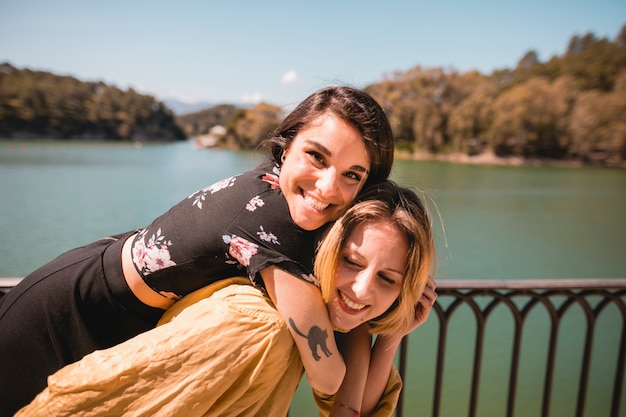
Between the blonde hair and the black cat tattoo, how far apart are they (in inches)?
4.6

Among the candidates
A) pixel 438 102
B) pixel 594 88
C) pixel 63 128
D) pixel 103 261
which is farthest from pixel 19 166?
Result: pixel 594 88

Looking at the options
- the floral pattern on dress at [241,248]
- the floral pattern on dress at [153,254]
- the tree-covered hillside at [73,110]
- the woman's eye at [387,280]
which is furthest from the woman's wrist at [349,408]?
the tree-covered hillside at [73,110]

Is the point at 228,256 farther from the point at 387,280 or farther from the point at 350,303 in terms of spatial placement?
the point at 387,280

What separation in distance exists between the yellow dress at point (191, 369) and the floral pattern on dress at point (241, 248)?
0.12 metres

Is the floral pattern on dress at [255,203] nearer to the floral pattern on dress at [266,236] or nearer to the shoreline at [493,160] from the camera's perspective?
the floral pattern on dress at [266,236]

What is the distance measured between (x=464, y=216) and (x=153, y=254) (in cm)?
2245

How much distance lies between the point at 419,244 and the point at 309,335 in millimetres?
474

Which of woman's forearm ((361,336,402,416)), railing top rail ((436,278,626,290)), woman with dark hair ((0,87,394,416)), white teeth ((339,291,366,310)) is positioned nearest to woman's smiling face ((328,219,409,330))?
white teeth ((339,291,366,310))

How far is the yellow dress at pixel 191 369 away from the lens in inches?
45.5

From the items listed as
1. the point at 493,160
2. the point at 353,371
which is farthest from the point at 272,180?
the point at 493,160

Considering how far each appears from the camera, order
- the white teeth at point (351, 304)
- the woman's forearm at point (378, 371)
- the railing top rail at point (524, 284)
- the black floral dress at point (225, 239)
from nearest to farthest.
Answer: the black floral dress at point (225, 239) < the white teeth at point (351, 304) < the woman's forearm at point (378, 371) < the railing top rail at point (524, 284)

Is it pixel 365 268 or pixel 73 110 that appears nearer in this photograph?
pixel 365 268

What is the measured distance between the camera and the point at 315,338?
124 cm

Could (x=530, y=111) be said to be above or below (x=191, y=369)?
above
